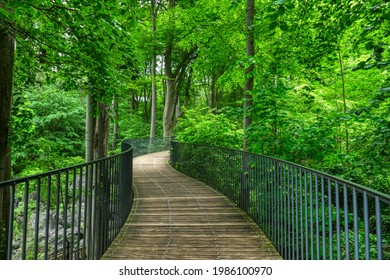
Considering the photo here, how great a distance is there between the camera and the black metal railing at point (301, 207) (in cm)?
225

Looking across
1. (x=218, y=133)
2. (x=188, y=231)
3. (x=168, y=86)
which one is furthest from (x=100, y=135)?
(x=168, y=86)

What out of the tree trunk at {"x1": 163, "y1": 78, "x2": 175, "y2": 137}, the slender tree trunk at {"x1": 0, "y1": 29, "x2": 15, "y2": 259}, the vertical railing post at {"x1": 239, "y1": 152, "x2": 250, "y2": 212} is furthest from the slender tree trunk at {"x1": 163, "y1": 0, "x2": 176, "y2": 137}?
the slender tree trunk at {"x1": 0, "y1": 29, "x2": 15, "y2": 259}

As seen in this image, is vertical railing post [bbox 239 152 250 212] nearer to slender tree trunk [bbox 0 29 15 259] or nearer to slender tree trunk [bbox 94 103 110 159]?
slender tree trunk [bbox 94 103 110 159]

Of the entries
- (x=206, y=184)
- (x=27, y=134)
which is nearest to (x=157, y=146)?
(x=206, y=184)

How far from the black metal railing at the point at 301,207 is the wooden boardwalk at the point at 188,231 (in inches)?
12.1

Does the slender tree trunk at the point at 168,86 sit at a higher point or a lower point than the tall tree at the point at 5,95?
higher

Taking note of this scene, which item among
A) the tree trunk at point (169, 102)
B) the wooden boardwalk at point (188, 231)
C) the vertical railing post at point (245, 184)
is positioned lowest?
the wooden boardwalk at point (188, 231)

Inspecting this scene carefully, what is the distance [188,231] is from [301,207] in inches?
90.7

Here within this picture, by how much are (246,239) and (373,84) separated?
28.1ft

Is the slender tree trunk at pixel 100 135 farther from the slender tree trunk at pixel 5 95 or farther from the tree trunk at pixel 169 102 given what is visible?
the tree trunk at pixel 169 102

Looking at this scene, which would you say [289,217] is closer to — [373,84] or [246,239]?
[246,239]

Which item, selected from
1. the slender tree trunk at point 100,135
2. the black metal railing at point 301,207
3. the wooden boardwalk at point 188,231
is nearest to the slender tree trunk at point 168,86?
the slender tree trunk at point 100,135

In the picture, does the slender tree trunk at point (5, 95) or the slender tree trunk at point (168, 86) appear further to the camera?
the slender tree trunk at point (168, 86)
